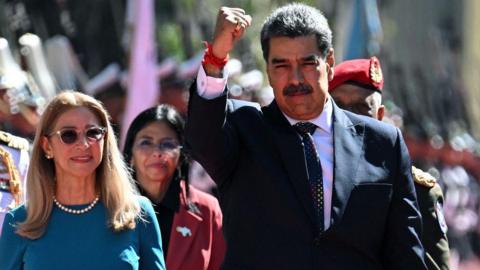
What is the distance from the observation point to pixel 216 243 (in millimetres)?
6207

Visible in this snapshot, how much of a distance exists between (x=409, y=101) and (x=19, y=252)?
39.5ft

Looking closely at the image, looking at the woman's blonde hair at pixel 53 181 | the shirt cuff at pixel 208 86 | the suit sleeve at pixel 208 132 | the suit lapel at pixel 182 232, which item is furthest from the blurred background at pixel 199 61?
the shirt cuff at pixel 208 86

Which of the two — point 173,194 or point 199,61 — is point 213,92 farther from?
point 199,61

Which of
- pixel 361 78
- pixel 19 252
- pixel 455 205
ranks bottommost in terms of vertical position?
pixel 455 205

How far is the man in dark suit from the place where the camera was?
4219 millimetres

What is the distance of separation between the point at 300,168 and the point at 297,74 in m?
0.34

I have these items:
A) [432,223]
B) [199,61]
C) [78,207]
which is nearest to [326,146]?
[78,207]

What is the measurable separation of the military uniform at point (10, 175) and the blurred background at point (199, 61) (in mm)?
568

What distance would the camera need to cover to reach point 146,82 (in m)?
9.65

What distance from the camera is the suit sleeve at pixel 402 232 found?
441 cm

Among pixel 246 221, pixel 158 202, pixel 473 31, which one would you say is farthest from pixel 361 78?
pixel 473 31

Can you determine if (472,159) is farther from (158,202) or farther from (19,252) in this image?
(19,252)

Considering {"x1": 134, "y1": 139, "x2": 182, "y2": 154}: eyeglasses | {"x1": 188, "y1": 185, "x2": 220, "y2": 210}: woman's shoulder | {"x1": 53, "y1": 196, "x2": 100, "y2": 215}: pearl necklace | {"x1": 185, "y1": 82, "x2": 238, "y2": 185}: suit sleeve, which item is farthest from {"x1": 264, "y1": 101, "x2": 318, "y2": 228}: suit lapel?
{"x1": 134, "y1": 139, "x2": 182, "y2": 154}: eyeglasses

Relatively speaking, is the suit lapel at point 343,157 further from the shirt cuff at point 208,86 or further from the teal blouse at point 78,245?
the teal blouse at point 78,245
